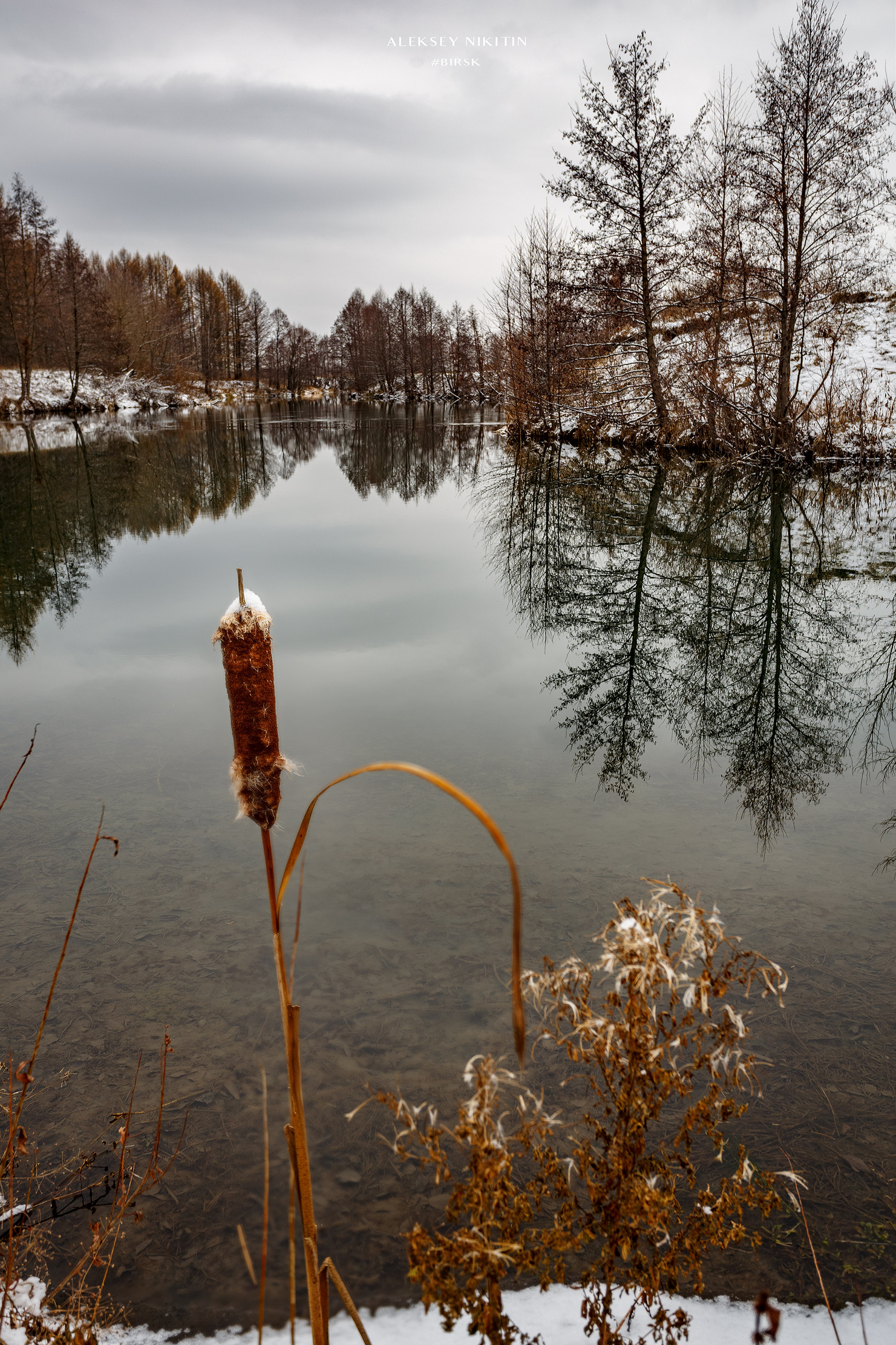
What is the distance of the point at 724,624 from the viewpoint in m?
7.90

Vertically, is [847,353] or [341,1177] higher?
[847,353]

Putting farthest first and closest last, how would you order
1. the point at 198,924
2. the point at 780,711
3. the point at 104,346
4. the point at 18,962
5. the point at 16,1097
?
1. the point at 104,346
2. the point at 780,711
3. the point at 198,924
4. the point at 18,962
5. the point at 16,1097

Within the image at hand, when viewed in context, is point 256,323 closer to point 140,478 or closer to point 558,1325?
point 140,478

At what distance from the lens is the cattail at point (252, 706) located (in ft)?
3.68

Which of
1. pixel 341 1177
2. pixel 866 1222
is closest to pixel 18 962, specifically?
pixel 341 1177

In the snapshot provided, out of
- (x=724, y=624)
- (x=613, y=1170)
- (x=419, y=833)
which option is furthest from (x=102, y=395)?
(x=613, y=1170)

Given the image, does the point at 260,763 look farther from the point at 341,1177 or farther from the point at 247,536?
the point at 247,536

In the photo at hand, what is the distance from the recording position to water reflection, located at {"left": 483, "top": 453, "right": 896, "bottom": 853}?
5.39m

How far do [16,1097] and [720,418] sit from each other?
20209 mm

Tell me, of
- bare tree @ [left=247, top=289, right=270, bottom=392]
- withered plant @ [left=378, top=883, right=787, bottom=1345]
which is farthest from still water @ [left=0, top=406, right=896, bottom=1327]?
bare tree @ [left=247, top=289, right=270, bottom=392]

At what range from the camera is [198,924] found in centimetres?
354

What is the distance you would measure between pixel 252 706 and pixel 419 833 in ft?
10.9

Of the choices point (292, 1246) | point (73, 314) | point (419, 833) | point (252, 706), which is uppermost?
point (73, 314)

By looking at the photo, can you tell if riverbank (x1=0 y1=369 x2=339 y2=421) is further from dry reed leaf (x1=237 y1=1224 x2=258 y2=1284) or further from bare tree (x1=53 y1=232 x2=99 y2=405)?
dry reed leaf (x1=237 y1=1224 x2=258 y2=1284)
